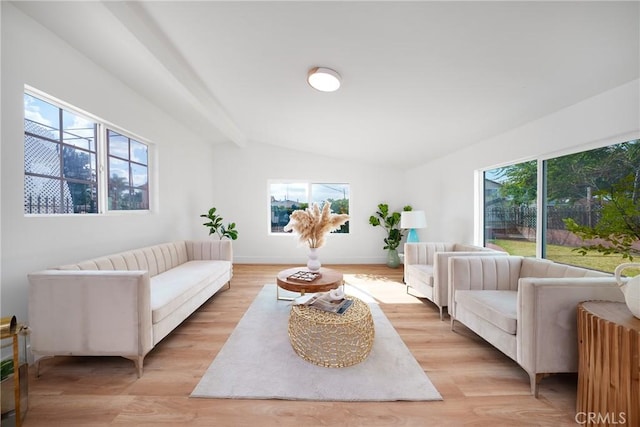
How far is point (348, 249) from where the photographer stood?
555cm

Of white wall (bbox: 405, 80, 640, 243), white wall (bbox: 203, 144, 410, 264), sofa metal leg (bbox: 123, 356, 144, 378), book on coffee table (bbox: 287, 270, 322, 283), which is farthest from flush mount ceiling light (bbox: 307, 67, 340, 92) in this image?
white wall (bbox: 203, 144, 410, 264)

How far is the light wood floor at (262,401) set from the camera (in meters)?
1.44

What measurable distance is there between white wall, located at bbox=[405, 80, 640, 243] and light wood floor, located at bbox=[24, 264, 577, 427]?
191 cm

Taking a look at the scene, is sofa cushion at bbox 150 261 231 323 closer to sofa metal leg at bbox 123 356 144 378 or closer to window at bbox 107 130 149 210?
sofa metal leg at bbox 123 356 144 378

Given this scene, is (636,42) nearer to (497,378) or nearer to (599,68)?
(599,68)

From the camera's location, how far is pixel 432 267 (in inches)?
129

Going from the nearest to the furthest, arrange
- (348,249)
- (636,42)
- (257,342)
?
(636,42)
(257,342)
(348,249)

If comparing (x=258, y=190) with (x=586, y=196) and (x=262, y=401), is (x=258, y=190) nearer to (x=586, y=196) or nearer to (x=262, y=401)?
(x=262, y=401)

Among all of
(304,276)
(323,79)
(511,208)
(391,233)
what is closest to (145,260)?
(304,276)

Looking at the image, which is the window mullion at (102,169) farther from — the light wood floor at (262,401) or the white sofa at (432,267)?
the white sofa at (432,267)

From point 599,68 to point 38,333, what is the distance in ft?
14.3

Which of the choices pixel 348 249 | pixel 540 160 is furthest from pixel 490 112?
pixel 348 249

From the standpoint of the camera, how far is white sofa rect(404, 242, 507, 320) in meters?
2.69

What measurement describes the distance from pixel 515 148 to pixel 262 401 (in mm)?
3470
